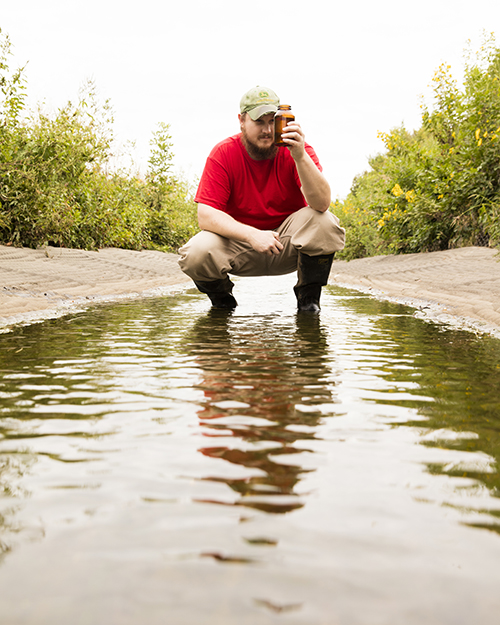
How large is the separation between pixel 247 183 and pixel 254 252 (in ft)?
1.77

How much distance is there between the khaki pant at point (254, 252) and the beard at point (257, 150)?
1.58 ft

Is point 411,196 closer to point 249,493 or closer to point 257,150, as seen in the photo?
point 257,150

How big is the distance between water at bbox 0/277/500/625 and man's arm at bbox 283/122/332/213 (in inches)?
69.5

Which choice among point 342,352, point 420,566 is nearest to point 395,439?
point 420,566

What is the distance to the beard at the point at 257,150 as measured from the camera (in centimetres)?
413

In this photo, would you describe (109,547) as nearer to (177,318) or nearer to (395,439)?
(395,439)

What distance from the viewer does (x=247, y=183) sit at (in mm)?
4293

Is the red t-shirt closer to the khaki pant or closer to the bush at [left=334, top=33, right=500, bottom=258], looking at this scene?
the khaki pant

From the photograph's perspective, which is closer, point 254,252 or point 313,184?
point 313,184

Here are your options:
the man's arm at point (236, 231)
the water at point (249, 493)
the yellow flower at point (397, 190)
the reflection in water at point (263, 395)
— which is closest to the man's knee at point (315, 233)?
the man's arm at point (236, 231)

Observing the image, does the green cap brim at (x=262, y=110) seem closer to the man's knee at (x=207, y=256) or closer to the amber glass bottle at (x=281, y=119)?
the amber glass bottle at (x=281, y=119)

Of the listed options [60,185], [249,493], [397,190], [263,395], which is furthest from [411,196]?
[249,493]

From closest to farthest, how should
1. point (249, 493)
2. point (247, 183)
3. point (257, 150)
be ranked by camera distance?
1. point (249, 493)
2. point (257, 150)
3. point (247, 183)

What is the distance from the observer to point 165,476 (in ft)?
3.99
